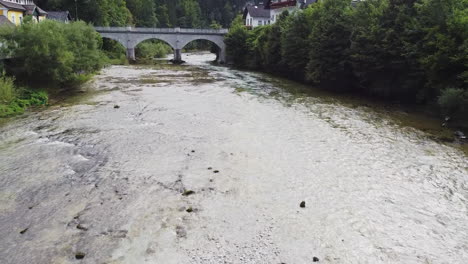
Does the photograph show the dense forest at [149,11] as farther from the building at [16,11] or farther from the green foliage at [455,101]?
the green foliage at [455,101]

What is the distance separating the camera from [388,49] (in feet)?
75.6

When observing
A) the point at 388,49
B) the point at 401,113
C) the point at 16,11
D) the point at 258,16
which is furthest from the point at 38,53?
the point at 258,16

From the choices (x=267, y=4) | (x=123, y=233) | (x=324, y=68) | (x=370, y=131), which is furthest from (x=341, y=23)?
(x=267, y=4)

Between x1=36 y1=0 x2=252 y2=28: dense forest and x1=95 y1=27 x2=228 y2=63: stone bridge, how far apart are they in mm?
7256

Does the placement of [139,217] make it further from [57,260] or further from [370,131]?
[370,131]

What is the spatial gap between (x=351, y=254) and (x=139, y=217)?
511cm

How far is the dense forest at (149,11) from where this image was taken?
63.9 m

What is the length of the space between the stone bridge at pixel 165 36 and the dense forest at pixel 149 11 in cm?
726

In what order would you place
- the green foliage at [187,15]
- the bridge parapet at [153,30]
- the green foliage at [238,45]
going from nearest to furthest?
the green foliage at [238,45] → the bridge parapet at [153,30] → the green foliage at [187,15]

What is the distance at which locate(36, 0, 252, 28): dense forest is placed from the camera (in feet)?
210

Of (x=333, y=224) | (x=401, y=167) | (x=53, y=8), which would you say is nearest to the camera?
(x=333, y=224)

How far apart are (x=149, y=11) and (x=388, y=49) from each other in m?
79.9

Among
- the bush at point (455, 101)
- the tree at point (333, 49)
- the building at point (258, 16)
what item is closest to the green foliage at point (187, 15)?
the building at point (258, 16)

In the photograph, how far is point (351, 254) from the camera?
→ 8.02 meters
